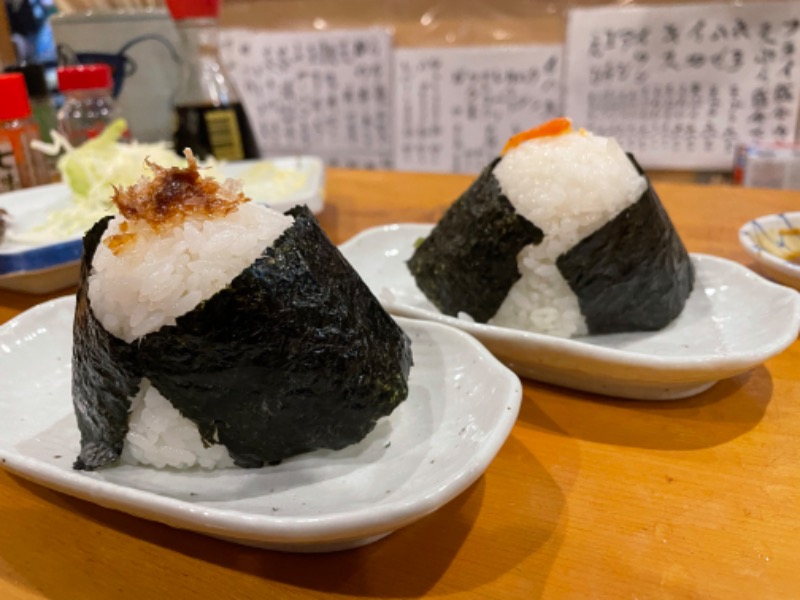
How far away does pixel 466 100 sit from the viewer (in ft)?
11.2

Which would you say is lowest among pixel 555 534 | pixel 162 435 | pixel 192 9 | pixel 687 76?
pixel 555 534

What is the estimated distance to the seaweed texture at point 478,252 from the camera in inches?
53.1

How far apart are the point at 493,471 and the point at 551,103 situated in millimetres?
2670

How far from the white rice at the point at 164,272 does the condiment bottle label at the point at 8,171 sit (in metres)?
1.44

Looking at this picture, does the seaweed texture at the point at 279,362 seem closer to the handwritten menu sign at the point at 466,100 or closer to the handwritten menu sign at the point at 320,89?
the handwritten menu sign at the point at 466,100

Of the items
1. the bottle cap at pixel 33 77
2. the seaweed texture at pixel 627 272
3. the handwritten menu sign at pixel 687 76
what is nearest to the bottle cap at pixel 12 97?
the bottle cap at pixel 33 77

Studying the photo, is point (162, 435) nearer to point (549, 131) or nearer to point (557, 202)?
point (557, 202)

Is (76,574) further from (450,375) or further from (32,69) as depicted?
(32,69)

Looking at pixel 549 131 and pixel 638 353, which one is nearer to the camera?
pixel 638 353

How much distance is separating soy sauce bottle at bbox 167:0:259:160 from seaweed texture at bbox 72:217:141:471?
1.76 meters

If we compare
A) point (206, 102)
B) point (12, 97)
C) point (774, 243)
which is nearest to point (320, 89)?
point (206, 102)

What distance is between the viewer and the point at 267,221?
0.98 meters

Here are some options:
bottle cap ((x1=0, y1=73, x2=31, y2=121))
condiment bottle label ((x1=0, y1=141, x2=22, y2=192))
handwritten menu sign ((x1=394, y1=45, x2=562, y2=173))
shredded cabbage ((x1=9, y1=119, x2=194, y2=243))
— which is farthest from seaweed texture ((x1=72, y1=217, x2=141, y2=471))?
handwritten menu sign ((x1=394, y1=45, x2=562, y2=173))

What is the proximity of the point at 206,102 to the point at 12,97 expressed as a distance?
87cm
